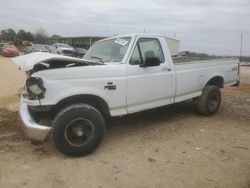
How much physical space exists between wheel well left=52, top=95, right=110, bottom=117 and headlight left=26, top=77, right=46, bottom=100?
1.22 feet

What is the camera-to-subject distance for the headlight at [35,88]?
507 cm

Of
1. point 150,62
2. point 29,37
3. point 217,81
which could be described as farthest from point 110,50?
point 29,37

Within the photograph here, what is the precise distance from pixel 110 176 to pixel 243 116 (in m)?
4.63

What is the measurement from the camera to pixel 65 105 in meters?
5.50

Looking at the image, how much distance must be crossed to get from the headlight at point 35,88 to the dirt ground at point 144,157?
1.01m

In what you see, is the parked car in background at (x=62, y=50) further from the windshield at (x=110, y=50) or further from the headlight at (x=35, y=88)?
the headlight at (x=35, y=88)

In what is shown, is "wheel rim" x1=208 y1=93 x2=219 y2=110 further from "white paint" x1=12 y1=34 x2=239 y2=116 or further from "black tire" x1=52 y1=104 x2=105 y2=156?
"black tire" x1=52 y1=104 x2=105 y2=156

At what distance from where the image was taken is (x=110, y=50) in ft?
21.6

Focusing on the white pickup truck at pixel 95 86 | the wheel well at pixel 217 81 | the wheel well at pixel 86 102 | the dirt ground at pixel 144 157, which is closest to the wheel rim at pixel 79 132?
the white pickup truck at pixel 95 86

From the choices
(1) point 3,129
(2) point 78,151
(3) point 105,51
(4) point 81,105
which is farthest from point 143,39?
(1) point 3,129

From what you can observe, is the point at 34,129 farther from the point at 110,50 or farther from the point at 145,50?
the point at 145,50

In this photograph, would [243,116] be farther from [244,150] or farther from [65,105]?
[65,105]

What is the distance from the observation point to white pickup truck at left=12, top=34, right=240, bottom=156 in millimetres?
5125

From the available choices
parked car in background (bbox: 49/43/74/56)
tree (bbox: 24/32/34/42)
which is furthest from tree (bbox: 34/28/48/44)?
parked car in background (bbox: 49/43/74/56)
